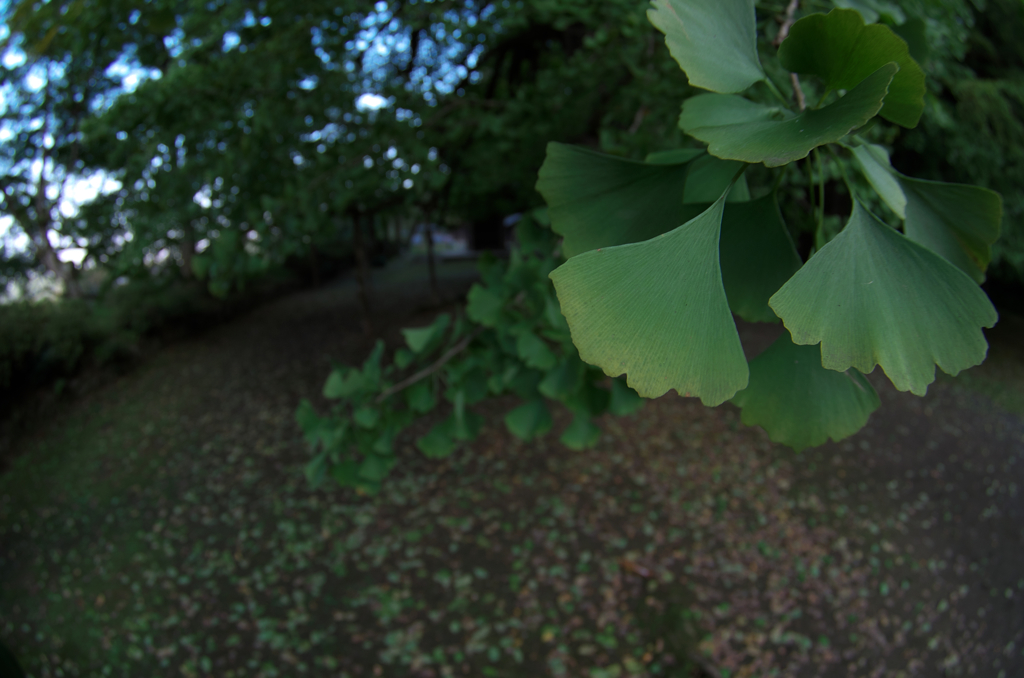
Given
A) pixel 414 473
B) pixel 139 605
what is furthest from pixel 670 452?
pixel 139 605

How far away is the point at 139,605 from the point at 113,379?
12.6 ft

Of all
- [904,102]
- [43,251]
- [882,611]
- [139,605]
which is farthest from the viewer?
[43,251]

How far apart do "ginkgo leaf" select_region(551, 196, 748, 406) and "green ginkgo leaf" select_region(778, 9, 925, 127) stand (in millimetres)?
140

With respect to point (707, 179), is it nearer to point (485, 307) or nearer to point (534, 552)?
point (485, 307)

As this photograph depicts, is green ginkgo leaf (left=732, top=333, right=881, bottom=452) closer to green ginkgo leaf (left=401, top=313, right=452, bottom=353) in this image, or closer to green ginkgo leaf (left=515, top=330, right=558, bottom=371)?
green ginkgo leaf (left=515, top=330, right=558, bottom=371)

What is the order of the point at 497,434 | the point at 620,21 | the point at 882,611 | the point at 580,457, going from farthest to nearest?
the point at 497,434 → the point at 580,457 → the point at 882,611 → the point at 620,21

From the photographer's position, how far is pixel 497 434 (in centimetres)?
511

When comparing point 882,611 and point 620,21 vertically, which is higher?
point 620,21

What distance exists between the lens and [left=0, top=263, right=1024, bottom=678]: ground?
Answer: 3.19 metres

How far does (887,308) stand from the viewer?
1.24 feet

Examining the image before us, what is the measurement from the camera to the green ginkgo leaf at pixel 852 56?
1.24ft

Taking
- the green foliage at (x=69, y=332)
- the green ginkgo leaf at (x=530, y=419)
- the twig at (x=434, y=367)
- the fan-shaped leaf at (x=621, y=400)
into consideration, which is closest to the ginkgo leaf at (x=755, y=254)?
the fan-shaped leaf at (x=621, y=400)

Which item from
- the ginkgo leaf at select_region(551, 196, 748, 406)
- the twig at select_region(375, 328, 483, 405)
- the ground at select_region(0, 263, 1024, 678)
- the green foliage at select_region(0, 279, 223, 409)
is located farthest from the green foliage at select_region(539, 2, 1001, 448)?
the green foliage at select_region(0, 279, 223, 409)

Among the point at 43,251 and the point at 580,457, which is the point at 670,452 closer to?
the point at 580,457
